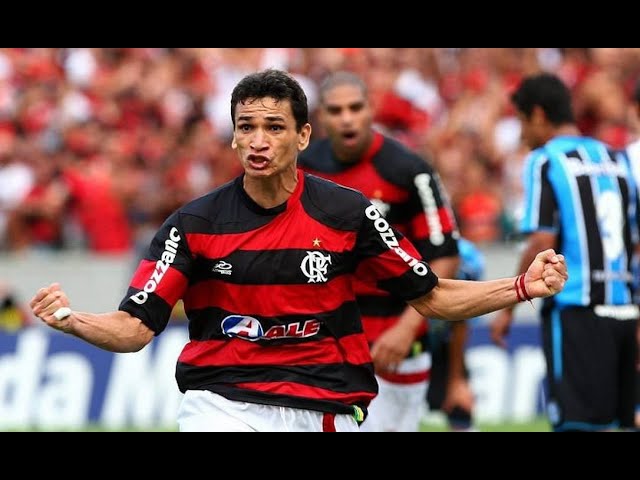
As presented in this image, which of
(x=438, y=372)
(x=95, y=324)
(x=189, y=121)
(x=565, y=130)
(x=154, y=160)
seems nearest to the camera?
(x=95, y=324)

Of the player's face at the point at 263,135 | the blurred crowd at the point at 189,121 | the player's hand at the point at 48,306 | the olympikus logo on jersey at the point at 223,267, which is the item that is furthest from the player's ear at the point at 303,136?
the blurred crowd at the point at 189,121

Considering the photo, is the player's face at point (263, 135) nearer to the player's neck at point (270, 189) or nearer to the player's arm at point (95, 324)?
the player's neck at point (270, 189)

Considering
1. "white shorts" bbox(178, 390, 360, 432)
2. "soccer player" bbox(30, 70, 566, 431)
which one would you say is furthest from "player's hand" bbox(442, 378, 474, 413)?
"white shorts" bbox(178, 390, 360, 432)

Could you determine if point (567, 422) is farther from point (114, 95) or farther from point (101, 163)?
point (114, 95)

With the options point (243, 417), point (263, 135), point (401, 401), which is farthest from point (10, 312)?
point (263, 135)

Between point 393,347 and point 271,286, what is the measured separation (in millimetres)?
2267

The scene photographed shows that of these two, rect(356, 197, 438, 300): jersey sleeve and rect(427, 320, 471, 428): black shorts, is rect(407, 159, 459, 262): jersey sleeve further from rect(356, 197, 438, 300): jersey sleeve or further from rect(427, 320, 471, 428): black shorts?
rect(427, 320, 471, 428): black shorts

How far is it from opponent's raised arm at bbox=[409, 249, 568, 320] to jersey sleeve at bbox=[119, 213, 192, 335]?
113 cm

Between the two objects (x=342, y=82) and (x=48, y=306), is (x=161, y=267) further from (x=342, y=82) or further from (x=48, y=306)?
(x=342, y=82)

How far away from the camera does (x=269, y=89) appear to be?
6.12m

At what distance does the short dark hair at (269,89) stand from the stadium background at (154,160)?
25.6 feet

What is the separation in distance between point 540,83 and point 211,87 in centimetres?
897

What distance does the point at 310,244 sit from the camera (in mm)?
6180

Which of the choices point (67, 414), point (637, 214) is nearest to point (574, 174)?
point (637, 214)
